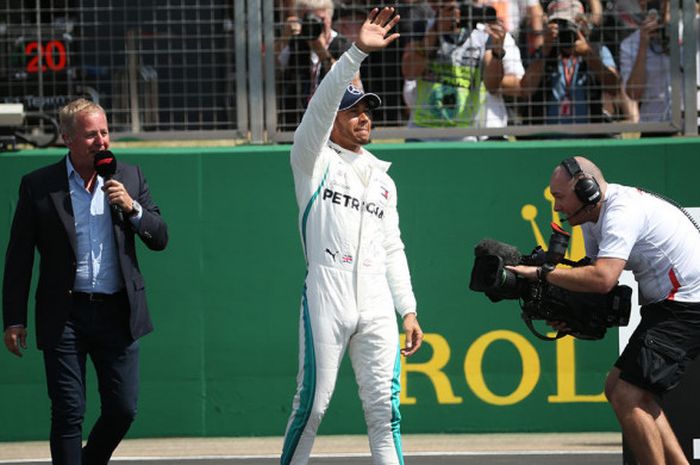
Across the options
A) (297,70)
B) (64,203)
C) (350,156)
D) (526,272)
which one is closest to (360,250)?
(350,156)

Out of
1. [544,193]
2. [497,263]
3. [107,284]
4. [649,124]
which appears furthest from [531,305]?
[649,124]

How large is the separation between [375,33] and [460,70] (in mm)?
A: 3518

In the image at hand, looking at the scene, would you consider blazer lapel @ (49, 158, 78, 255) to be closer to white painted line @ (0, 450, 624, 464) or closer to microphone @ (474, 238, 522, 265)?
microphone @ (474, 238, 522, 265)

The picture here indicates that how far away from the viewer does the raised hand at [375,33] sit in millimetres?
6281

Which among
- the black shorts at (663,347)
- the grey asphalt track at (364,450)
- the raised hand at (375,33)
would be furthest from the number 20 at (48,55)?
the black shorts at (663,347)

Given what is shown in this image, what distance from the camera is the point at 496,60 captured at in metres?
9.69

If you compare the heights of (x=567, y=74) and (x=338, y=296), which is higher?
(x=567, y=74)

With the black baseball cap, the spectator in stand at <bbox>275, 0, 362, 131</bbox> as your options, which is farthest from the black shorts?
the spectator in stand at <bbox>275, 0, 362, 131</bbox>

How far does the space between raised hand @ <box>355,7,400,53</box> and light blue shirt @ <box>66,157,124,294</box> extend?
1568mm

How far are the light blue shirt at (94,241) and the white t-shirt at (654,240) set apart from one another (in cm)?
246

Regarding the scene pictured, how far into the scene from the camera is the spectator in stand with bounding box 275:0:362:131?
32.0 ft

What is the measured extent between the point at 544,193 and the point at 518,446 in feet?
5.89

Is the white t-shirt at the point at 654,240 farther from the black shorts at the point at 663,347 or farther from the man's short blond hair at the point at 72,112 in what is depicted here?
the man's short blond hair at the point at 72,112

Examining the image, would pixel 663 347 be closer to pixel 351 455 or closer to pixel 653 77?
pixel 351 455
